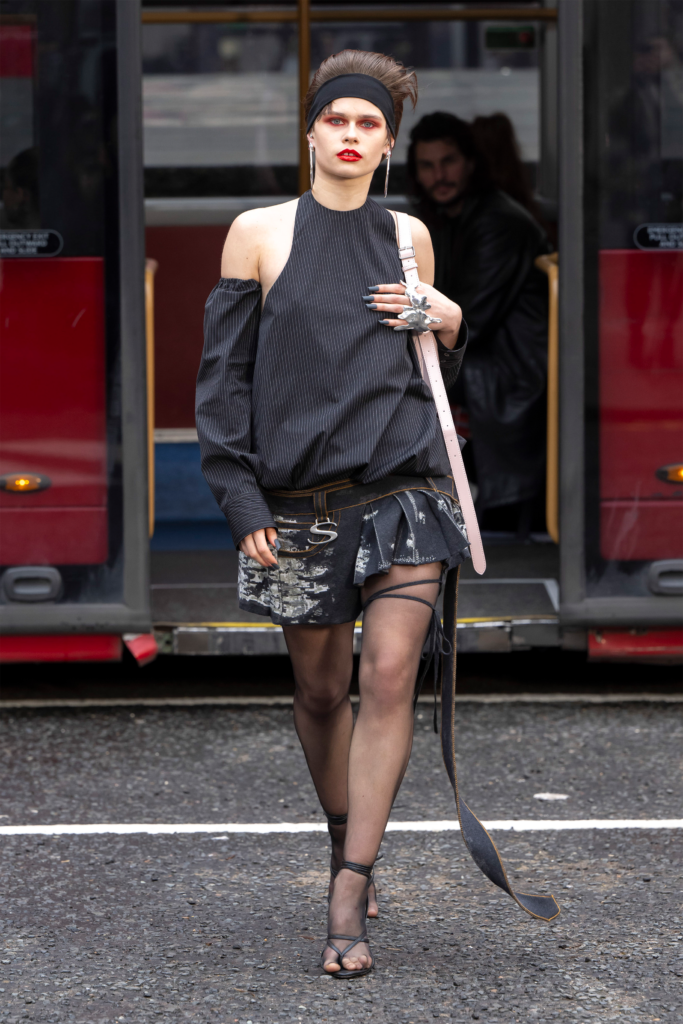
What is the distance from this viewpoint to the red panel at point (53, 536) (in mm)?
4715

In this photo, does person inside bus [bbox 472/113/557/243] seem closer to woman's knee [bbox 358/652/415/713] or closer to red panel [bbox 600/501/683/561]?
red panel [bbox 600/501/683/561]

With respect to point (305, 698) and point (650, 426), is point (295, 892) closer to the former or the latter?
point (305, 698)

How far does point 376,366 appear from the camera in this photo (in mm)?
2908

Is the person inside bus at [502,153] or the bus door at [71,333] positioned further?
the person inside bus at [502,153]

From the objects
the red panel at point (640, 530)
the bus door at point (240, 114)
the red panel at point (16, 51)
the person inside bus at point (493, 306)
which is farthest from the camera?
the bus door at point (240, 114)

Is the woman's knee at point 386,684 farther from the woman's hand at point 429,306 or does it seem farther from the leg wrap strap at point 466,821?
the woman's hand at point 429,306

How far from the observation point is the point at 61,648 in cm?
479

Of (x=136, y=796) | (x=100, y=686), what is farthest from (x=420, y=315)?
(x=100, y=686)

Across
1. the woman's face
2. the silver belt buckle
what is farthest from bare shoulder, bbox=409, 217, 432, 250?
the silver belt buckle

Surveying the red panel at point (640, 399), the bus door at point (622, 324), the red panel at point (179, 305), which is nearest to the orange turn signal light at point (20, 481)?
the bus door at point (622, 324)

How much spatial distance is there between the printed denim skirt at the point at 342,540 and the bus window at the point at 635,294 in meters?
1.85

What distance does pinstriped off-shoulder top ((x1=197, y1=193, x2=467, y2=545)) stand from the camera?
289 centimetres

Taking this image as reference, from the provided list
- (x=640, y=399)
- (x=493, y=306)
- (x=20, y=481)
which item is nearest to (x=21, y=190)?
(x=20, y=481)

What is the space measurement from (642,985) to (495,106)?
505 cm
